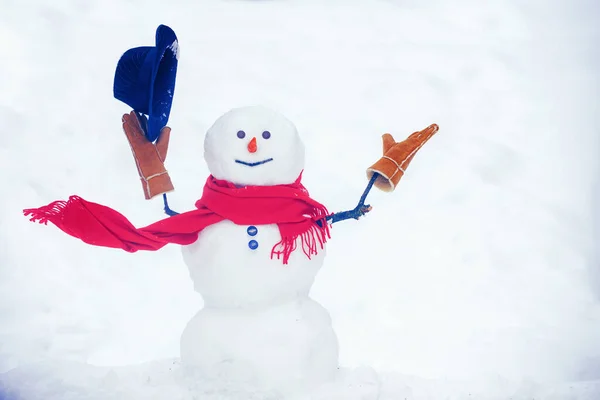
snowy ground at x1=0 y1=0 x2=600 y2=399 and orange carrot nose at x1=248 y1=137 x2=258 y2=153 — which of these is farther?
snowy ground at x1=0 y1=0 x2=600 y2=399

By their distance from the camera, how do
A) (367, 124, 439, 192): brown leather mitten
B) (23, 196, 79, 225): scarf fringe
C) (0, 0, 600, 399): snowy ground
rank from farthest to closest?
(0, 0, 600, 399): snowy ground, (367, 124, 439, 192): brown leather mitten, (23, 196, 79, 225): scarf fringe

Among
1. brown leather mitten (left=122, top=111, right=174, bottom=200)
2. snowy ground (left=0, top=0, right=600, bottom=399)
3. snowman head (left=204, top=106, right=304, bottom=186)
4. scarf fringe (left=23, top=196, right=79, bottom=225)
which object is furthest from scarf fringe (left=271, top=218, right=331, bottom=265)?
snowy ground (left=0, top=0, right=600, bottom=399)

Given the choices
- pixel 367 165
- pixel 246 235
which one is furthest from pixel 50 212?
pixel 367 165

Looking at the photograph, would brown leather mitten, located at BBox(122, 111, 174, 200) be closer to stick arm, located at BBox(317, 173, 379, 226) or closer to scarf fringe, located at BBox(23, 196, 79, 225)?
scarf fringe, located at BBox(23, 196, 79, 225)

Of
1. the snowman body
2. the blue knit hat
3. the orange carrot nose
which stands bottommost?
the snowman body

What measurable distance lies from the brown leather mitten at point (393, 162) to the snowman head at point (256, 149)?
164 mm

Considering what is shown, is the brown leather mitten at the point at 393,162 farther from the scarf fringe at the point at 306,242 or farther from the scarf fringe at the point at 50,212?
the scarf fringe at the point at 50,212

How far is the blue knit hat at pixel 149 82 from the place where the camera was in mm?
1436

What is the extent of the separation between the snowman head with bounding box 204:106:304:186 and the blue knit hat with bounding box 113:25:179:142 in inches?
4.6

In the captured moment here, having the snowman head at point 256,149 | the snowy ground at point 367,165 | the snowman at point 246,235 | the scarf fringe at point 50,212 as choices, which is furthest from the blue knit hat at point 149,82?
the snowy ground at point 367,165

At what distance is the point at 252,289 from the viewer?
1406 mm

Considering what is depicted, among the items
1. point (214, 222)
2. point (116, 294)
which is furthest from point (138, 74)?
point (116, 294)

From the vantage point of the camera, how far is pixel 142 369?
1.58 meters

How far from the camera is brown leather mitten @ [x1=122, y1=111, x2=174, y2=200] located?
1.46 metres
